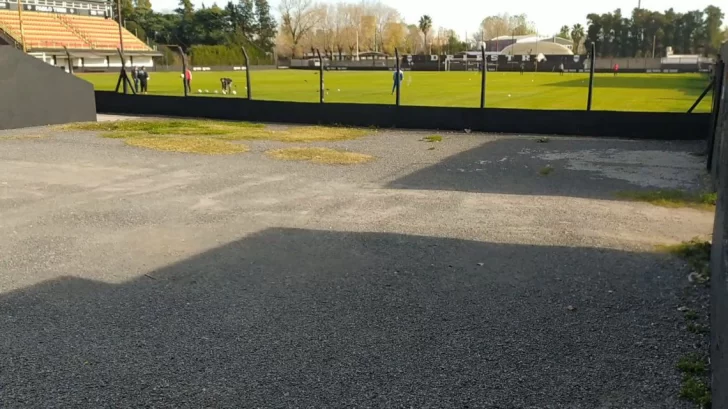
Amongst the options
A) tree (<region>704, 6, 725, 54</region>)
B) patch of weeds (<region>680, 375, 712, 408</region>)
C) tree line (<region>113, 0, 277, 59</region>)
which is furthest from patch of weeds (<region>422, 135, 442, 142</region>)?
tree (<region>704, 6, 725, 54</region>)

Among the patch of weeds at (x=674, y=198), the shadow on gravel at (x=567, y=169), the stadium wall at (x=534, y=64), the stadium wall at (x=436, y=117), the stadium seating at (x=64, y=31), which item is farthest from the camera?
the stadium wall at (x=534, y=64)

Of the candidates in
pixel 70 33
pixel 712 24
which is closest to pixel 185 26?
pixel 70 33

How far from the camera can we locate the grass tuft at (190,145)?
14.7 m

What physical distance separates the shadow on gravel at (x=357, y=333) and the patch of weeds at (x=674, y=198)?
2988 millimetres

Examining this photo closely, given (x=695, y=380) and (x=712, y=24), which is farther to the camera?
(x=712, y=24)

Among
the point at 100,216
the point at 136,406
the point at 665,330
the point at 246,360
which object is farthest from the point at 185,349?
the point at 100,216

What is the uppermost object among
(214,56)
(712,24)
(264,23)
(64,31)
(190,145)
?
(264,23)

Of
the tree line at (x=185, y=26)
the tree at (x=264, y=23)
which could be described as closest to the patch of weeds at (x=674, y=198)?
the tree line at (x=185, y=26)

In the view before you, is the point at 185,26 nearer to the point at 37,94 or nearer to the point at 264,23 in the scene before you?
the point at 264,23

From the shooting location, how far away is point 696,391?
3.84 meters

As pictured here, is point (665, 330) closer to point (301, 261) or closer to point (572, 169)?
point (301, 261)

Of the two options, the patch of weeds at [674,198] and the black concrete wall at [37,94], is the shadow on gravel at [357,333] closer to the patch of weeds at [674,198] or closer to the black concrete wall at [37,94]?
the patch of weeds at [674,198]

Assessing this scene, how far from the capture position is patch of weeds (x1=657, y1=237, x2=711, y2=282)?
609cm

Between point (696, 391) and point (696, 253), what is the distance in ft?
10.7
